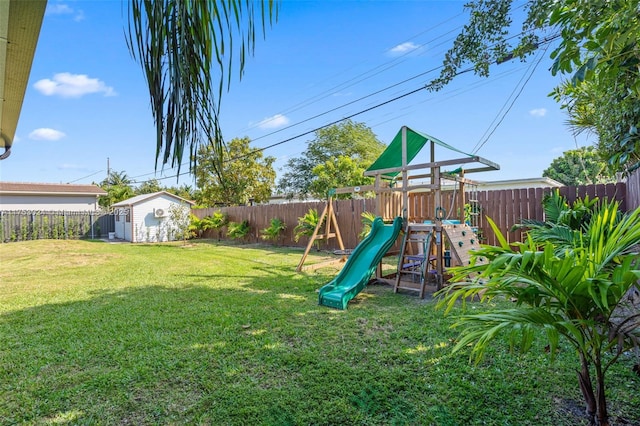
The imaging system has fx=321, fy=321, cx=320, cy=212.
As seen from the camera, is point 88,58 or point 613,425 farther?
point 88,58

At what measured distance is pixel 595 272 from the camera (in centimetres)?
142

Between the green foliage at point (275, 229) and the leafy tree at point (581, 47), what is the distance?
8.66 meters

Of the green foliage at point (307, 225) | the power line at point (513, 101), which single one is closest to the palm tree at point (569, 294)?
the power line at point (513, 101)

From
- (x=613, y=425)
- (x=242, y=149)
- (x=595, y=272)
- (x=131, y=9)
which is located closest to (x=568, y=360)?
(x=613, y=425)

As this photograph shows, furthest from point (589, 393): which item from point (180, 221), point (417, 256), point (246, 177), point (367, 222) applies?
point (246, 177)

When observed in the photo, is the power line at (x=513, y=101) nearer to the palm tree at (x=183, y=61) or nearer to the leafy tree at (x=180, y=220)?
the palm tree at (x=183, y=61)

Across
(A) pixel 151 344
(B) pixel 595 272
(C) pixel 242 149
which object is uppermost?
(C) pixel 242 149

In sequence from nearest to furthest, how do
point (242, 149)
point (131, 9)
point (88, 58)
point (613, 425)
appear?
point (131, 9) < point (613, 425) < point (88, 58) < point (242, 149)

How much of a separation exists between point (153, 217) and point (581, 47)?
54.8 ft

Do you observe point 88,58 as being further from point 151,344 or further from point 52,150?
point 52,150

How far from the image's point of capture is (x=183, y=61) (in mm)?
740

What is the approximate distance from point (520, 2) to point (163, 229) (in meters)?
16.1

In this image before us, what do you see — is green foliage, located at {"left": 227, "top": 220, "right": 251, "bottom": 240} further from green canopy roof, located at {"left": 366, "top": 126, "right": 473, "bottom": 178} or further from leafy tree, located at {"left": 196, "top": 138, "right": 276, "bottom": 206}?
green canopy roof, located at {"left": 366, "top": 126, "right": 473, "bottom": 178}

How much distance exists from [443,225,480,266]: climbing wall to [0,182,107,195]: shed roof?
21.2m
